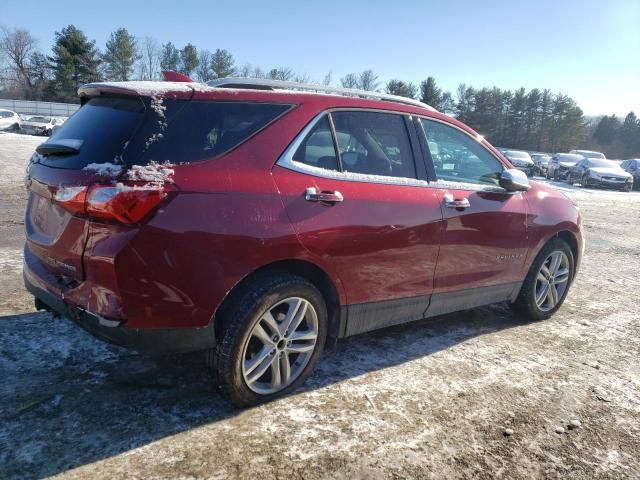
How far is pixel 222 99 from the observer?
8.98 ft

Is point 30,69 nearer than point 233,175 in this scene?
No

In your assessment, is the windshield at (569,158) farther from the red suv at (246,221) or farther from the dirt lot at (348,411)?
the red suv at (246,221)

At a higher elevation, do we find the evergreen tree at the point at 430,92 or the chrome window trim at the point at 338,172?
the evergreen tree at the point at 430,92

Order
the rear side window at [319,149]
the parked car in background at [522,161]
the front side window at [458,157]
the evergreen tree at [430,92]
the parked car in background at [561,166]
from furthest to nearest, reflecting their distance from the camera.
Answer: the evergreen tree at [430,92] < the parked car in background at [522,161] < the parked car in background at [561,166] < the front side window at [458,157] < the rear side window at [319,149]

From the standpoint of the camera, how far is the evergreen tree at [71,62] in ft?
193

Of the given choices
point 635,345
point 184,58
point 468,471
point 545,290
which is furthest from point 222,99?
point 184,58

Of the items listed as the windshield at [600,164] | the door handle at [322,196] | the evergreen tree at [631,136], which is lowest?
the windshield at [600,164]

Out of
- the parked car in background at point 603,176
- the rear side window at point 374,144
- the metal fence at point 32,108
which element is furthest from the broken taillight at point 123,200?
the metal fence at point 32,108

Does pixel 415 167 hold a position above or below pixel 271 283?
above

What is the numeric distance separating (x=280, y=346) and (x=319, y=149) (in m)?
1.19

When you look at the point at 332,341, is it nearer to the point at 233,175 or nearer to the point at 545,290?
the point at 233,175

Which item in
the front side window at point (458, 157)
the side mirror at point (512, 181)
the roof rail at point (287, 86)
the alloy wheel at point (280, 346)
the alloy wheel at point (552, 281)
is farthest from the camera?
the alloy wheel at point (552, 281)

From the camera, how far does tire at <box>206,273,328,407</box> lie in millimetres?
2666

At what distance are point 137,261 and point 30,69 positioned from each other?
262ft
